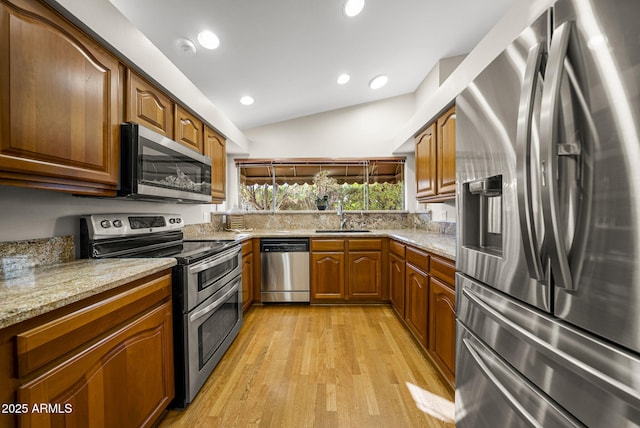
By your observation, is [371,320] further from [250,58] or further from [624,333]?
[250,58]

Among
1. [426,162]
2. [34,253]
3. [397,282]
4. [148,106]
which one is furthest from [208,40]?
[397,282]

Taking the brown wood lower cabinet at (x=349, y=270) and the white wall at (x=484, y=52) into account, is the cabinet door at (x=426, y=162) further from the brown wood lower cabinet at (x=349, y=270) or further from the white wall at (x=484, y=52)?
the brown wood lower cabinet at (x=349, y=270)

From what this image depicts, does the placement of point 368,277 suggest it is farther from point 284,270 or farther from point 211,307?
point 211,307

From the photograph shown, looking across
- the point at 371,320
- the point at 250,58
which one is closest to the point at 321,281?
the point at 371,320

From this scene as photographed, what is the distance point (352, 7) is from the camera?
6.27ft

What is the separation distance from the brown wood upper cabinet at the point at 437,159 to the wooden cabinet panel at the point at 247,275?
6.23 ft

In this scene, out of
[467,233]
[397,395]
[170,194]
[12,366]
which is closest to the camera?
[12,366]

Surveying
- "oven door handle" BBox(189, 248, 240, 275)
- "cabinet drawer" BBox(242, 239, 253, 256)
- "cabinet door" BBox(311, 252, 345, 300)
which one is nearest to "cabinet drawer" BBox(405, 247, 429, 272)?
"cabinet door" BBox(311, 252, 345, 300)

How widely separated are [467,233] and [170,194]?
5.84 ft

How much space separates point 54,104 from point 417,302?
96.5 inches

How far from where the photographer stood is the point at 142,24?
5.72ft

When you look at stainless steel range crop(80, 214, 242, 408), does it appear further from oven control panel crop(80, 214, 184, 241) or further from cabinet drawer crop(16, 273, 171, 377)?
cabinet drawer crop(16, 273, 171, 377)

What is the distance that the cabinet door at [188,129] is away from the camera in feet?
6.92

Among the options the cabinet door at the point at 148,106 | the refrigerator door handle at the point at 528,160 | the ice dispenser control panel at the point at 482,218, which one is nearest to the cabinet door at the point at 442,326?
the ice dispenser control panel at the point at 482,218
